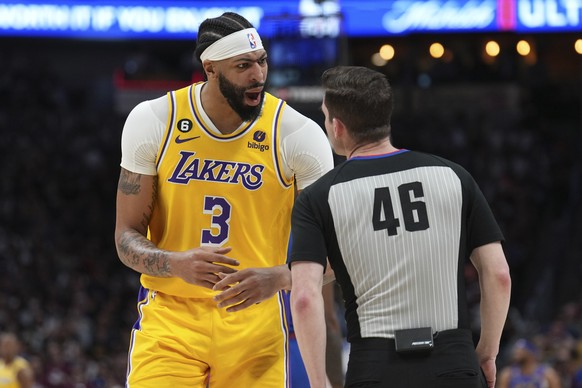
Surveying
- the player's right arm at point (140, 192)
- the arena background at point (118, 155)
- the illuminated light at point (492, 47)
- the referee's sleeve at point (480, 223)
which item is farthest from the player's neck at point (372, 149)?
the illuminated light at point (492, 47)

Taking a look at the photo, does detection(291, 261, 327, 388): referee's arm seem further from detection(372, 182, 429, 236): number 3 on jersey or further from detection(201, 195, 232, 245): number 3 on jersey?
detection(201, 195, 232, 245): number 3 on jersey

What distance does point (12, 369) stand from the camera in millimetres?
13188

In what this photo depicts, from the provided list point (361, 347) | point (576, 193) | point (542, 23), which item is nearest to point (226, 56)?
point (361, 347)

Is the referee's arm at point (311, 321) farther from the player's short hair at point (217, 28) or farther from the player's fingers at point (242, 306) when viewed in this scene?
the player's short hair at point (217, 28)

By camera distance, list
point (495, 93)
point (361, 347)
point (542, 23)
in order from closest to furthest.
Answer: point (361, 347) < point (542, 23) < point (495, 93)

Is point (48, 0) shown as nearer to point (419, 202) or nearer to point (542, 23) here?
point (542, 23)

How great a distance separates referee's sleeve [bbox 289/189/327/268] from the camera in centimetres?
379

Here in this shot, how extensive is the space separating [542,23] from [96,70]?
52.7ft

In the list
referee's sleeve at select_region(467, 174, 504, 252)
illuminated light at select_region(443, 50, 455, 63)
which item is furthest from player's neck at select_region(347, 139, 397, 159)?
illuminated light at select_region(443, 50, 455, 63)

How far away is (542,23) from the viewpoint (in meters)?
15.2

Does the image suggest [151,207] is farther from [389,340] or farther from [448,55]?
[448,55]

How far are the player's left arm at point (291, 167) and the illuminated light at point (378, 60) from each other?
1979 centimetres

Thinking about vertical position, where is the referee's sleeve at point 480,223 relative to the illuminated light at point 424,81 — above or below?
below

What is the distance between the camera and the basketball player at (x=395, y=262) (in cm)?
373
